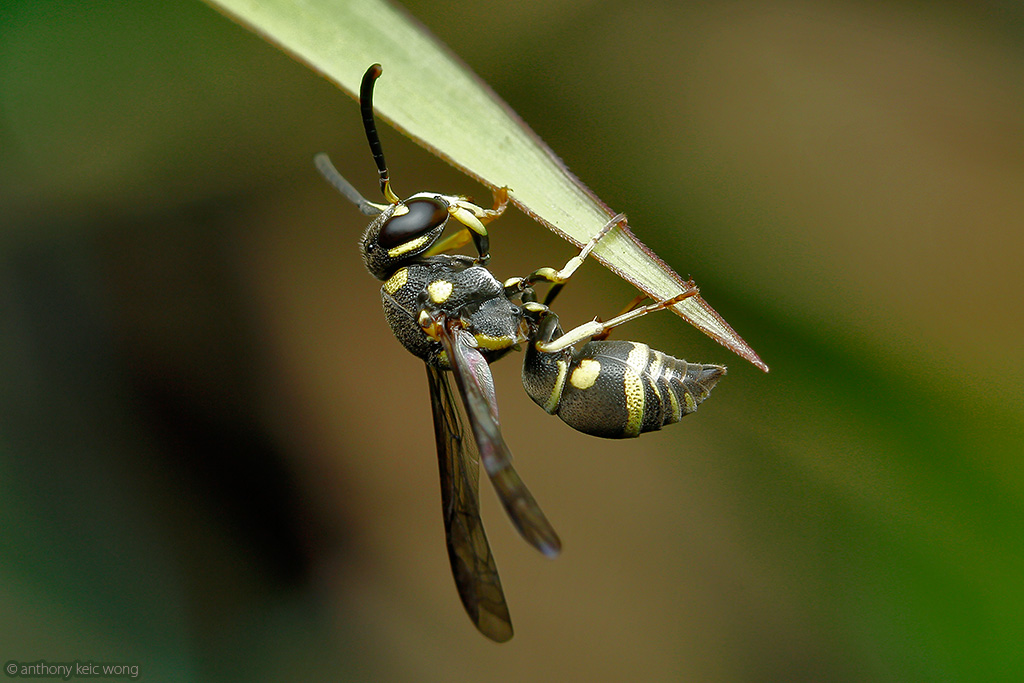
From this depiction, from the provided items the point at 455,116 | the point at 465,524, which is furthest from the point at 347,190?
the point at 465,524

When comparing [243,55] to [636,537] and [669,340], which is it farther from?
[636,537]

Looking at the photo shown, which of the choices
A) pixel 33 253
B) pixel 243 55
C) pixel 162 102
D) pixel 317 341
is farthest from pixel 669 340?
pixel 33 253

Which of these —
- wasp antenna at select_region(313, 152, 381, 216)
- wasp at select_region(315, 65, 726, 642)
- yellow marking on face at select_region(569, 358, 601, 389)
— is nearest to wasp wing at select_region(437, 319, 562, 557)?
wasp at select_region(315, 65, 726, 642)

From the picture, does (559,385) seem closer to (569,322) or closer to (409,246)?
(409,246)

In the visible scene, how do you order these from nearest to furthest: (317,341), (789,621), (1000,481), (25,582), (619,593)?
(1000,481) < (25,582) < (789,621) < (619,593) < (317,341)

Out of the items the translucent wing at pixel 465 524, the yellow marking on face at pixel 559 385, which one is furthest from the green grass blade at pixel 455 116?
the translucent wing at pixel 465 524

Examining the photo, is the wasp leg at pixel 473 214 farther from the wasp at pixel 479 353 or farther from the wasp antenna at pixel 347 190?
the wasp antenna at pixel 347 190
